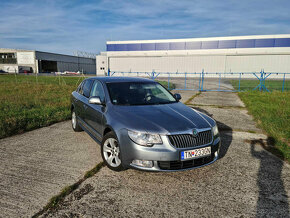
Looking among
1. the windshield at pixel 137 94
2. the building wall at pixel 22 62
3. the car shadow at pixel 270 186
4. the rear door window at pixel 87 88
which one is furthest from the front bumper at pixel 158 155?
→ the building wall at pixel 22 62

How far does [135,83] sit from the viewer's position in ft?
14.5

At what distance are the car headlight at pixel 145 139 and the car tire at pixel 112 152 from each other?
14.5 inches

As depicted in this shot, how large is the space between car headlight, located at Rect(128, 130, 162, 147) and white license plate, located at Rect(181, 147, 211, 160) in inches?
14.6

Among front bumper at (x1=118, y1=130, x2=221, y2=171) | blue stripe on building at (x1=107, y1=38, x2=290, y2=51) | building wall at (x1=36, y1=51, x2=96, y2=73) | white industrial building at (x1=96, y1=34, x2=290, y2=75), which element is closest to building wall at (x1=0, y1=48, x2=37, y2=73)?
building wall at (x1=36, y1=51, x2=96, y2=73)

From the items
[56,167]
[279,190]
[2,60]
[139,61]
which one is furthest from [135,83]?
[2,60]

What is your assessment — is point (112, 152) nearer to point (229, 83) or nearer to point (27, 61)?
point (229, 83)

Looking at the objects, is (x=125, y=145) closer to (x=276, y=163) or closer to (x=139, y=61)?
(x=276, y=163)

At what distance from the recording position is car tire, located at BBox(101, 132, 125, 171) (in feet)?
10.5

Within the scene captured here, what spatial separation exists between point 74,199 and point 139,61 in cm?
4266

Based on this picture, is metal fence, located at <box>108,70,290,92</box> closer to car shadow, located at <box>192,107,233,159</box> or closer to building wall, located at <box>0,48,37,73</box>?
car shadow, located at <box>192,107,233,159</box>

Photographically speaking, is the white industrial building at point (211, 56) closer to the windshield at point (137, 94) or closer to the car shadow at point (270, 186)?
the windshield at point (137, 94)

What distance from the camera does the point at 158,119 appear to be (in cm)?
322

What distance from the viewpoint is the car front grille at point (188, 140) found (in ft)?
9.44

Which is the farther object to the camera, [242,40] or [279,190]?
[242,40]
